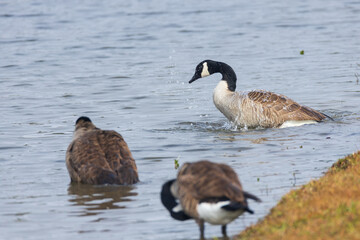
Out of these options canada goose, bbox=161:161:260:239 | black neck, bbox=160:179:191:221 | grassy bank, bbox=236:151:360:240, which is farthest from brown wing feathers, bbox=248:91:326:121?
black neck, bbox=160:179:191:221

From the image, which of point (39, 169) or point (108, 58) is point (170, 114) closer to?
point (39, 169)

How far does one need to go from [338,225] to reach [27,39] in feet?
82.6

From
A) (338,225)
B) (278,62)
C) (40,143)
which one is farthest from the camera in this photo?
(278,62)

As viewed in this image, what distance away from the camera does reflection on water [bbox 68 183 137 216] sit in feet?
32.3

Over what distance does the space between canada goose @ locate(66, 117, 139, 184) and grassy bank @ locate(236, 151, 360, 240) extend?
115 inches

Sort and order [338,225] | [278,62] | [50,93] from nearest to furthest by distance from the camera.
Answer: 1. [338,225]
2. [50,93]
3. [278,62]

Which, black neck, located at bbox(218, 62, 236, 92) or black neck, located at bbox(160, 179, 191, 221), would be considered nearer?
black neck, located at bbox(160, 179, 191, 221)

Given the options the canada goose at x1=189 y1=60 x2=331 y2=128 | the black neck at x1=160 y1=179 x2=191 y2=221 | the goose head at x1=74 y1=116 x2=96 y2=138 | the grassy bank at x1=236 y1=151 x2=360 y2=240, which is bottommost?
the canada goose at x1=189 y1=60 x2=331 y2=128

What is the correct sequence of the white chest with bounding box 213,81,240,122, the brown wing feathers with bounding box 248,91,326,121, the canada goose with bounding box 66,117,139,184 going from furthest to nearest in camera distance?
1. the white chest with bounding box 213,81,240,122
2. the brown wing feathers with bounding box 248,91,326,121
3. the canada goose with bounding box 66,117,139,184

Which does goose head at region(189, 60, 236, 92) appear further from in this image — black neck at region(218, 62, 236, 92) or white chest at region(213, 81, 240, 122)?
white chest at region(213, 81, 240, 122)

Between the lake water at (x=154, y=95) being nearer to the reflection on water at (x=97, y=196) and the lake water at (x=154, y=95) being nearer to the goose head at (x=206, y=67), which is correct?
the reflection on water at (x=97, y=196)

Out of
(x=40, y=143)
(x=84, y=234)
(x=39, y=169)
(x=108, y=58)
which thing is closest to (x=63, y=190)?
(x=39, y=169)

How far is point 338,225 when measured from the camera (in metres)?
7.07

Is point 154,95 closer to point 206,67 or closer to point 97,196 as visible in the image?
point 206,67
